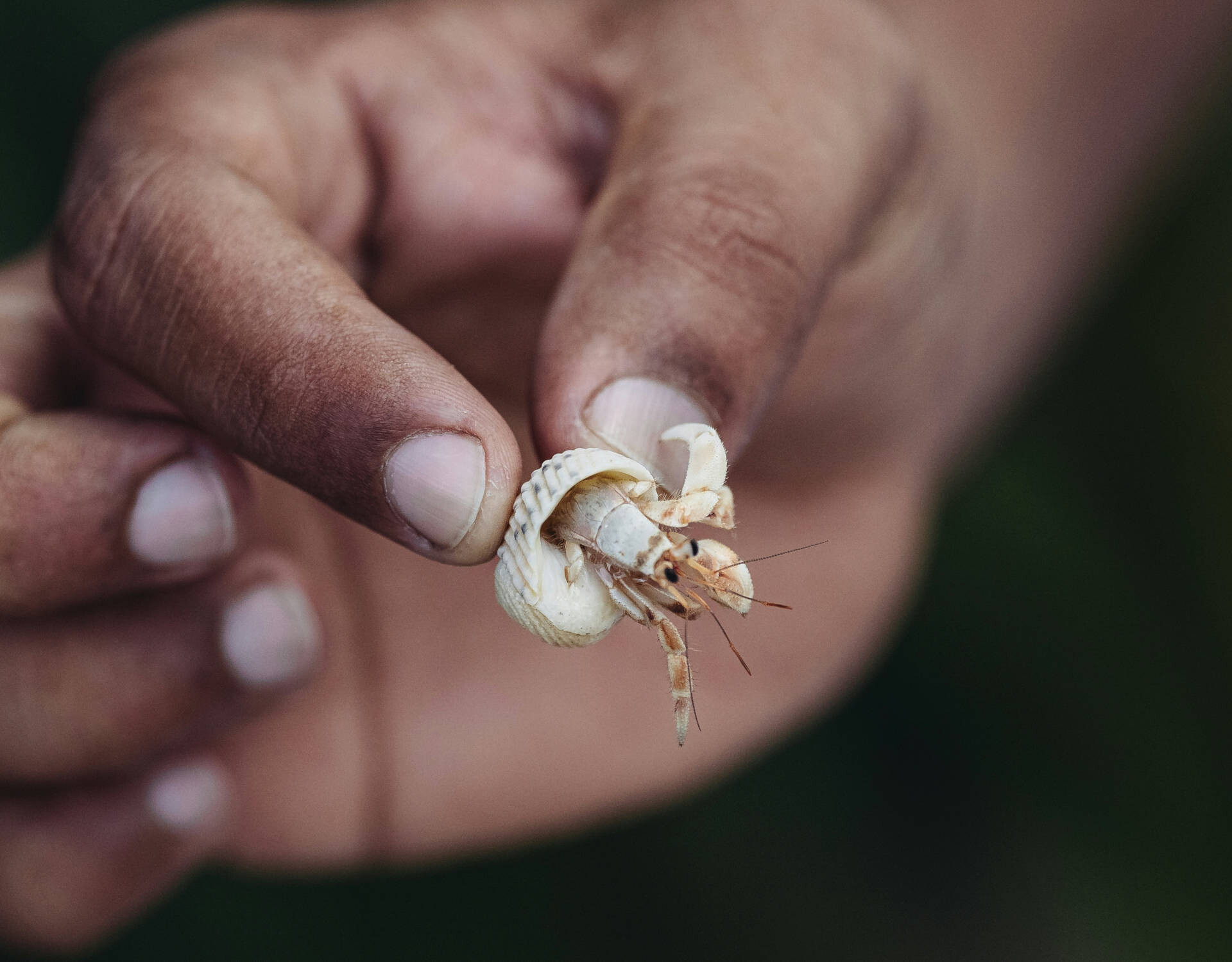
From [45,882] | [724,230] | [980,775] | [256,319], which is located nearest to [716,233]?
[724,230]

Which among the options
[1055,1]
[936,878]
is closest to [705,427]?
[1055,1]

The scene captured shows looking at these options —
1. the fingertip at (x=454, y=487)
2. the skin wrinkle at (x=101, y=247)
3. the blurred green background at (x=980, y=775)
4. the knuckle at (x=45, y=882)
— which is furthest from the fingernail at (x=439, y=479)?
the blurred green background at (x=980, y=775)

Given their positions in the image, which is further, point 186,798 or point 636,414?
point 186,798

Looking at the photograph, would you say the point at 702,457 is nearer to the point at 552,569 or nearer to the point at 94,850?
the point at 552,569

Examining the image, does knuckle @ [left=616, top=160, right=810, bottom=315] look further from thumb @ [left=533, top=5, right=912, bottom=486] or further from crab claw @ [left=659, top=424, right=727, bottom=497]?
crab claw @ [left=659, top=424, right=727, bottom=497]

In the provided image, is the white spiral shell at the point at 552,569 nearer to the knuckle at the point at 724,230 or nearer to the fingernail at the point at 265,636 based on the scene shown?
the knuckle at the point at 724,230

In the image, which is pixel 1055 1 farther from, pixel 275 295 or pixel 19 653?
pixel 19 653
